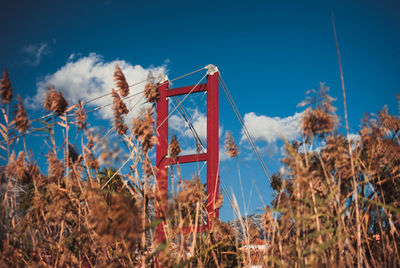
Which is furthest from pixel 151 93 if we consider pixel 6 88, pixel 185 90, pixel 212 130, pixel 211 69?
pixel 185 90

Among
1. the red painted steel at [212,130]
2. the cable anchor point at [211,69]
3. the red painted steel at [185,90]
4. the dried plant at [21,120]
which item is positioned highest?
the cable anchor point at [211,69]

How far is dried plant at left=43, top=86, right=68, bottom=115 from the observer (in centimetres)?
131

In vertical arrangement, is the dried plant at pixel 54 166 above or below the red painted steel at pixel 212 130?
below

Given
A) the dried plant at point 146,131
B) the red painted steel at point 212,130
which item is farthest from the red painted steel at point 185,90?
the dried plant at point 146,131

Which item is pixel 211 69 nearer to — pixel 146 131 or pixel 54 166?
pixel 54 166

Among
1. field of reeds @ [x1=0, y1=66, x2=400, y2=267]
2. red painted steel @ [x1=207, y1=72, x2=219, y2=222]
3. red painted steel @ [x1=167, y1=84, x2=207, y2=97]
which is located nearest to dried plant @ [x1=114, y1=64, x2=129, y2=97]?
field of reeds @ [x1=0, y1=66, x2=400, y2=267]

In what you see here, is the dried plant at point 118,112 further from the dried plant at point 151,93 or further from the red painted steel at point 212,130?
the red painted steel at point 212,130

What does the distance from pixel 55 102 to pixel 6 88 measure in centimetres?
24

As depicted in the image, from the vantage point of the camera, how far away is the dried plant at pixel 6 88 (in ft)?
4.43

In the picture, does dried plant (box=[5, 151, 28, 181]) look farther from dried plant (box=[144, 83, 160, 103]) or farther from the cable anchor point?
the cable anchor point

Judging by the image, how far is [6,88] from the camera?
1364 millimetres

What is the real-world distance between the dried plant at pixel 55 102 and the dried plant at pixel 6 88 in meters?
0.14

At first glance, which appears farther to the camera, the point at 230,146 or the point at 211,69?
the point at 211,69

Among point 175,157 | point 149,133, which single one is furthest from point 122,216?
point 175,157
